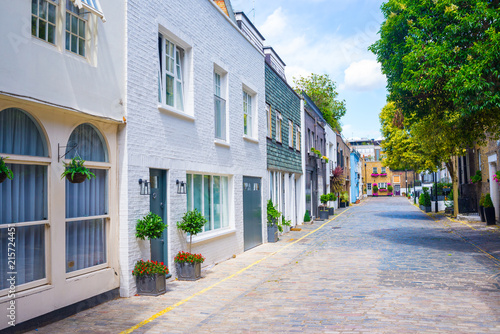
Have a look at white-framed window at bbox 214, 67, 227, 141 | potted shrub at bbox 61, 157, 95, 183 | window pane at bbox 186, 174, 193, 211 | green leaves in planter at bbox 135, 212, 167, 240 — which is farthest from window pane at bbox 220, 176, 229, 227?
potted shrub at bbox 61, 157, 95, 183

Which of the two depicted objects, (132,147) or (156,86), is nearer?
(132,147)

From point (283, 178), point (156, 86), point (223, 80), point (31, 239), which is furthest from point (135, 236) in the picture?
point (283, 178)

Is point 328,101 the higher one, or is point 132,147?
point 328,101

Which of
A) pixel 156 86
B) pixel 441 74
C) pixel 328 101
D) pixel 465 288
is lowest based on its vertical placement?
pixel 465 288

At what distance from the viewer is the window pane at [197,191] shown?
10375mm

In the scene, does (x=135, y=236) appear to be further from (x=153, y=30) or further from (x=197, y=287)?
(x=153, y=30)

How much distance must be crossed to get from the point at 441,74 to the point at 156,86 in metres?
7.59

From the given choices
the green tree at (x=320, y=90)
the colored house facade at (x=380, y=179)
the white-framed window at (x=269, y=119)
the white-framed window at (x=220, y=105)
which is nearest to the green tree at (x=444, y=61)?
the white-framed window at (x=269, y=119)

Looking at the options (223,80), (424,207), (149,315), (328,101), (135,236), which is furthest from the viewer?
(328,101)

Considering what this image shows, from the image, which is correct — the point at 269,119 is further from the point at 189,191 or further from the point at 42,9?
the point at 42,9

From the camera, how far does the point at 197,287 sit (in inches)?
329

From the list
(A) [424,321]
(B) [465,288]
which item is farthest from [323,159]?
(A) [424,321]

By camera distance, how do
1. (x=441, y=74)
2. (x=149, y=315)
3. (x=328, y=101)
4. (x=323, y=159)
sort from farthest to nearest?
1. (x=328, y=101)
2. (x=323, y=159)
3. (x=441, y=74)
4. (x=149, y=315)

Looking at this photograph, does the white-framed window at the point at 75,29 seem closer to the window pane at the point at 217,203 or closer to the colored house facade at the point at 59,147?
the colored house facade at the point at 59,147
